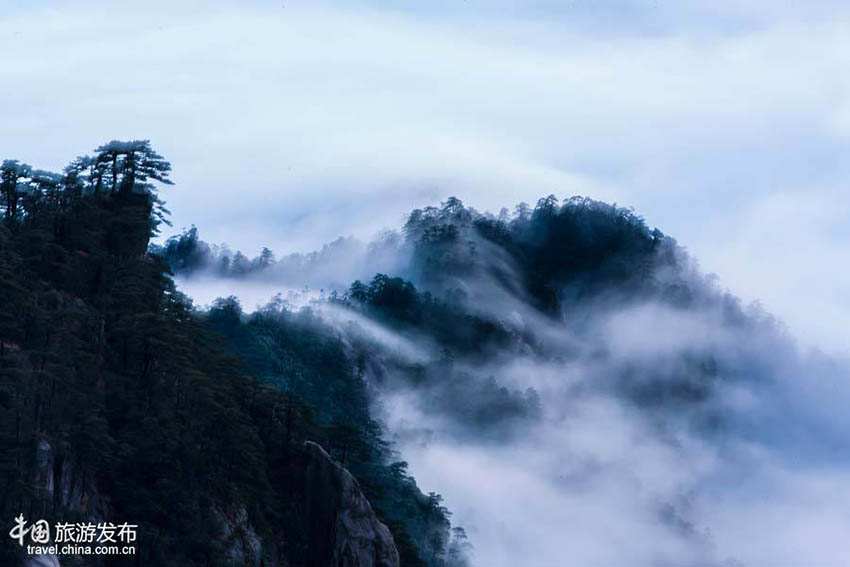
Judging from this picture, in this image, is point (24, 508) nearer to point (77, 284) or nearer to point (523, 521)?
point (77, 284)

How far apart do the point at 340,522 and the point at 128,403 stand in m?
16.4

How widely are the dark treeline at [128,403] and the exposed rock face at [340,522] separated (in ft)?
2.49

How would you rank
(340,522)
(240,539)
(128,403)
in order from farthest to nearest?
(340,522) < (240,539) < (128,403)

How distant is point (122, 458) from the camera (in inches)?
3110

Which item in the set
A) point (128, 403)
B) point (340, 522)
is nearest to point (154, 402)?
point (128, 403)

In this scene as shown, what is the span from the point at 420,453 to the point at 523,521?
16.7 m

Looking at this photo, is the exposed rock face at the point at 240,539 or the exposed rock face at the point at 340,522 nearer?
the exposed rock face at the point at 240,539

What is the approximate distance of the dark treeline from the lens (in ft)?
246

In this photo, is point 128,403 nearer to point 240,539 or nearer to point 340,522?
point 240,539

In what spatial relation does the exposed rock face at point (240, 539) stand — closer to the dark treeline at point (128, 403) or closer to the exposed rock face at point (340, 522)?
the dark treeline at point (128, 403)

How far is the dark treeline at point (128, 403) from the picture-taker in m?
75.0

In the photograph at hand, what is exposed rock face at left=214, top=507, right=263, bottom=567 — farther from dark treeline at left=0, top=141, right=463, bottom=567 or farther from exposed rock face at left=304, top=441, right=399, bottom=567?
exposed rock face at left=304, top=441, right=399, bottom=567

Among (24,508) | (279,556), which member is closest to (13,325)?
(24,508)

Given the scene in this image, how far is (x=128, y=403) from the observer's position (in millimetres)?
82875
